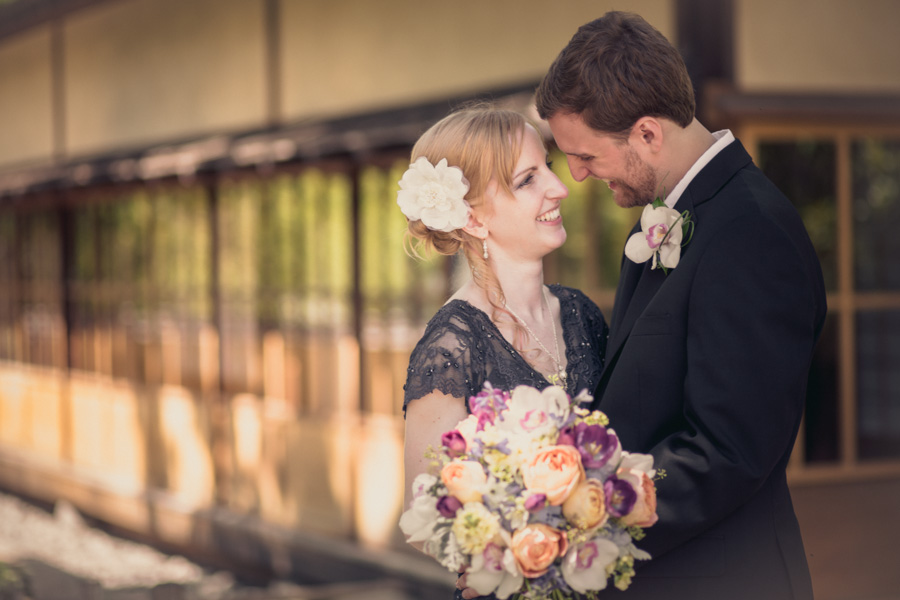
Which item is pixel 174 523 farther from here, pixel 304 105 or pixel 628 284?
pixel 628 284

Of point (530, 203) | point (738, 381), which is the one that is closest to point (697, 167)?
point (530, 203)

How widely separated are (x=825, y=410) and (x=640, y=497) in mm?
3895

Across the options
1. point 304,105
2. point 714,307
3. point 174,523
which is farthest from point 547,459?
point 174,523

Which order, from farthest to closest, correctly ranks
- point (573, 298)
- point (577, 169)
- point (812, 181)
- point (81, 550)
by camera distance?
point (81, 550), point (812, 181), point (573, 298), point (577, 169)

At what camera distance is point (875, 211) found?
5.73 meters

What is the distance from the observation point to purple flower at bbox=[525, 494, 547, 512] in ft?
5.90

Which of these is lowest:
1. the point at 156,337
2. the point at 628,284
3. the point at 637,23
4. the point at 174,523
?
the point at 174,523

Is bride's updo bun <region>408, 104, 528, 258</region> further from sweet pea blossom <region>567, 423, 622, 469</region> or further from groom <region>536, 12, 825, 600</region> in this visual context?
sweet pea blossom <region>567, 423, 622, 469</region>

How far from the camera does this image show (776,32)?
16.7 feet

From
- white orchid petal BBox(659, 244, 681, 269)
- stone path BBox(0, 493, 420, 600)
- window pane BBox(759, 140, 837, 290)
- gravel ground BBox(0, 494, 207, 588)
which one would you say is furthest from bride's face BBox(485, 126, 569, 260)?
gravel ground BBox(0, 494, 207, 588)

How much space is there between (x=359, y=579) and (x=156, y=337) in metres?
3.63

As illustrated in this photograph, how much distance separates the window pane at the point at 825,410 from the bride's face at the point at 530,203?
3.23 meters

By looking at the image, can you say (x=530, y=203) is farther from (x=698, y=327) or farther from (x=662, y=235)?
(x=698, y=327)

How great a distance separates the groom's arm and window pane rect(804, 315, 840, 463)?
11.8 ft
